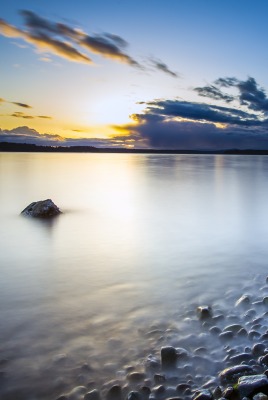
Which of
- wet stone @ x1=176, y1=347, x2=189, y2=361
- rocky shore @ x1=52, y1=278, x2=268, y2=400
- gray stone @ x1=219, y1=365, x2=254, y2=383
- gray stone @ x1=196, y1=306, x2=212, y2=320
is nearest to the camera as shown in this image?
rocky shore @ x1=52, y1=278, x2=268, y2=400

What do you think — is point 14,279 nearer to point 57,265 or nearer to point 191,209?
point 57,265

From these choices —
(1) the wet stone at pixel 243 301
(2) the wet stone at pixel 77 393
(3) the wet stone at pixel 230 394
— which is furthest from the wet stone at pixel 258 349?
(2) the wet stone at pixel 77 393

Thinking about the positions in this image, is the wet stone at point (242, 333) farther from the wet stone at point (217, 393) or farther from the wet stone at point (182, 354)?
the wet stone at point (217, 393)

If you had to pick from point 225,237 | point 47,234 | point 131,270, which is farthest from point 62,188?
point 131,270

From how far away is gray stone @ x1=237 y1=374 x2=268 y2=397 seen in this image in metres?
2.85

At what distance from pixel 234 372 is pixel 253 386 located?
33 cm

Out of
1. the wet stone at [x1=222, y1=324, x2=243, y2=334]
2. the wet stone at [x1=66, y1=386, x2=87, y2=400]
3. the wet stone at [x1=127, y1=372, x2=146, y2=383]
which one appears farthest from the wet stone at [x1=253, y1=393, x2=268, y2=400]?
the wet stone at [x1=66, y1=386, x2=87, y2=400]

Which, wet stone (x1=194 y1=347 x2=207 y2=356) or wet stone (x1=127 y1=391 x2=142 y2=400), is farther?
wet stone (x1=194 y1=347 x2=207 y2=356)

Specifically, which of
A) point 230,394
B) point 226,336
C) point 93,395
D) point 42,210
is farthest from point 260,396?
point 42,210

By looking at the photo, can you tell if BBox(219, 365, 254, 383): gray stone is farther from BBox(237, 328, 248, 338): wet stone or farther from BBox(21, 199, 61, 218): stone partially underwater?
BBox(21, 199, 61, 218): stone partially underwater

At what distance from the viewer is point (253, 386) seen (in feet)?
9.42

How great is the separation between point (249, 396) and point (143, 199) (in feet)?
48.9

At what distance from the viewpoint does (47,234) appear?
9219 mm

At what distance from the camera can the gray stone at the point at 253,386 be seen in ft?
9.34
